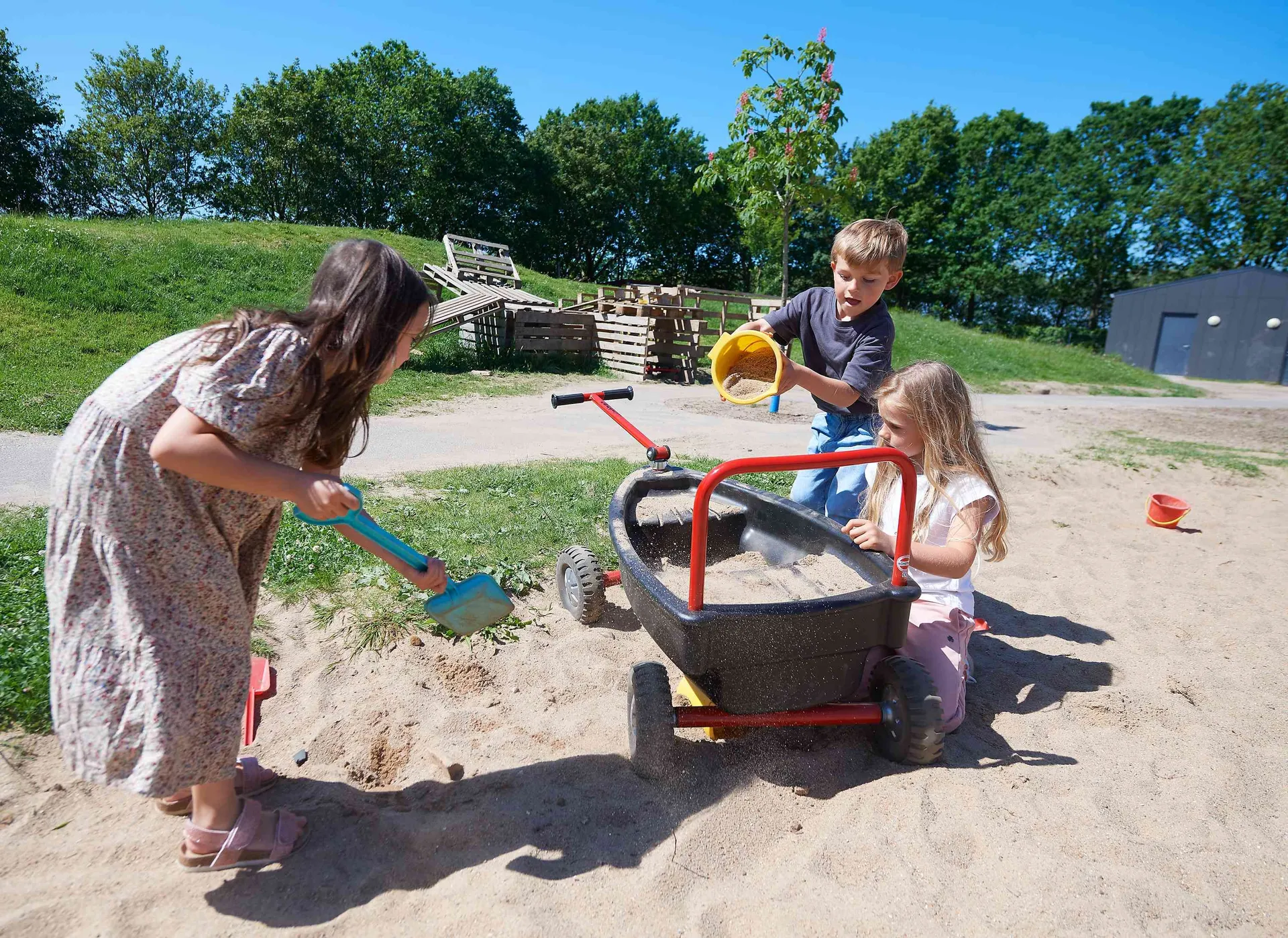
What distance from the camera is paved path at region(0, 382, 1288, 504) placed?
4.89m

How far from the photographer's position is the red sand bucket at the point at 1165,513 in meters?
4.60

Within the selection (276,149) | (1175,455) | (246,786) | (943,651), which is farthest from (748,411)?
(276,149)

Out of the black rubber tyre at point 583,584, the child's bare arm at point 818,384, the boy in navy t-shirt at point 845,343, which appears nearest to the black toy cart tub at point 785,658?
the black rubber tyre at point 583,584

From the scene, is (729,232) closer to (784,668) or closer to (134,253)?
(134,253)

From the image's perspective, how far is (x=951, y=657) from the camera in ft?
7.70

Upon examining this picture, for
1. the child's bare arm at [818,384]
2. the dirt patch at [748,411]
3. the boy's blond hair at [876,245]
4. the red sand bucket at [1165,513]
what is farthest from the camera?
the dirt patch at [748,411]

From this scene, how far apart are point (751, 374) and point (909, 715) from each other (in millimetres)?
1453

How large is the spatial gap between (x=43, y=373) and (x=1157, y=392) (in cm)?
1978

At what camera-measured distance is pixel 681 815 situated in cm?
192

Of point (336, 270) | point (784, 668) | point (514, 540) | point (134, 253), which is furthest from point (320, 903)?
point (134, 253)

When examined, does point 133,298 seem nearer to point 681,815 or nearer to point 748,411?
point 748,411

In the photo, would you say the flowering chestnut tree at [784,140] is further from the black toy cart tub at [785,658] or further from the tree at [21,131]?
the tree at [21,131]

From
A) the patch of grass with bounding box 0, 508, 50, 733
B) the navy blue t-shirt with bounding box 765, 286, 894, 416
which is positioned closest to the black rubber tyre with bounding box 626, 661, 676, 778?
the navy blue t-shirt with bounding box 765, 286, 894, 416

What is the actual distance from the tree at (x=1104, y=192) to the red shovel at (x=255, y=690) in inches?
1597
